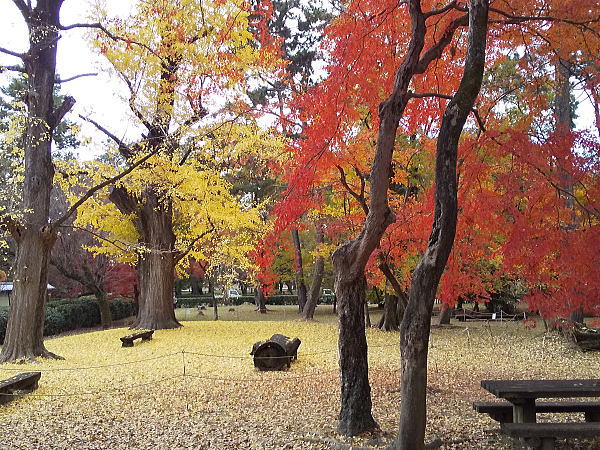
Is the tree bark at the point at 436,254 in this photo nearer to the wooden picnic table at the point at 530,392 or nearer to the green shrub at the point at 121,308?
the wooden picnic table at the point at 530,392

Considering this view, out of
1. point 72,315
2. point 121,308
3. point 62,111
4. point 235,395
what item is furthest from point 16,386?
point 121,308

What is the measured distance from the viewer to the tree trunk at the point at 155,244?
1944 centimetres

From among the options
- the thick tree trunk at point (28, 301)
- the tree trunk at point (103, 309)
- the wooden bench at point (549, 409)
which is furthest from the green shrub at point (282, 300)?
the wooden bench at point (549, 409)

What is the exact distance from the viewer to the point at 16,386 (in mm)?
8445

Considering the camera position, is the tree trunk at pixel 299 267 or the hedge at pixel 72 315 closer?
the hedge at pixel 72 315

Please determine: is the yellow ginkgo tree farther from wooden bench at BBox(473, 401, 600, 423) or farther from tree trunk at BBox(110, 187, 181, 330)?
wooden bench at BBox(473, 401, 600, 423)

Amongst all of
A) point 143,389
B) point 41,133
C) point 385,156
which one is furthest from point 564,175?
point 41,133

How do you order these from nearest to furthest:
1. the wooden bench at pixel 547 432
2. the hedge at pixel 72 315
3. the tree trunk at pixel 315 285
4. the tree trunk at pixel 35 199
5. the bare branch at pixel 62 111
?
the wooden bench at pixel 547 432 → the tree trunk at pixel 35 199 → the bare branch at pixel 62 111 → the hedge at pixel 72 315 → the tree trunk at pixel 315 285

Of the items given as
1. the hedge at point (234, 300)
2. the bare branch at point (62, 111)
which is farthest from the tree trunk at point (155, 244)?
the hedge at point (234, 300)

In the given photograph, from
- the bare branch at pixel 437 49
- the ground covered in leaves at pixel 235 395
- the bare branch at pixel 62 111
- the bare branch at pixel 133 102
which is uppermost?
the bare branch at pixel 133 102

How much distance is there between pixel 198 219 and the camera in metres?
19.4

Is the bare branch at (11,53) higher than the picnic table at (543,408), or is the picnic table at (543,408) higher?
the bare branch at (11,53)

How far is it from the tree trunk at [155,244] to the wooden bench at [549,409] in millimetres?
15438

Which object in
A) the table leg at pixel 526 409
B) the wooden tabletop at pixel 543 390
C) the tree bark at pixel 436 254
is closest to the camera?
the tree bark at pixel 436 254
